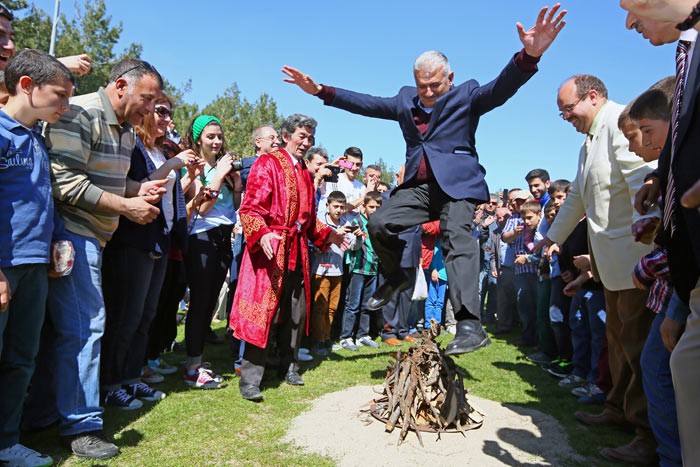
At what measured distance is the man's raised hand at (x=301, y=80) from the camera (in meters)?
4.33

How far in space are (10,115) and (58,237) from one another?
730 millimetres

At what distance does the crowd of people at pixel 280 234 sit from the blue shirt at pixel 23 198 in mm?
10

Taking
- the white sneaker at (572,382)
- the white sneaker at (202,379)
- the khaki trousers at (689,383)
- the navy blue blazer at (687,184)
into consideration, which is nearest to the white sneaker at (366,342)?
the white sneaker at (572,382)

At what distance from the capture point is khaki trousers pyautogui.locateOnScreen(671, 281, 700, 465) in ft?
5.50

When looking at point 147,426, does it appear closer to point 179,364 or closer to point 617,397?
point 179,364

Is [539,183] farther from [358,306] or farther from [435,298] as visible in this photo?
[358,306]

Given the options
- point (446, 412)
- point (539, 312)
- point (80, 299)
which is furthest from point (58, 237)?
point (539, 312)

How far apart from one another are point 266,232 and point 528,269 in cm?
452

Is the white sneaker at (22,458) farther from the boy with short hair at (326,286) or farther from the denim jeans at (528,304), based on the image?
the denim jeans at (528,304)

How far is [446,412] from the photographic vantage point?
385 cm

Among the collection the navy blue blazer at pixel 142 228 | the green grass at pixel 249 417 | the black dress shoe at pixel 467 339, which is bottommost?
the green grass at pixel 249 417

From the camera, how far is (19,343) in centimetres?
296

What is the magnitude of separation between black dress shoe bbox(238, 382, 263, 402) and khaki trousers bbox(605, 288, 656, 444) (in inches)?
111

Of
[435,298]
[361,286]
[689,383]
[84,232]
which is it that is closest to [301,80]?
[84,232]
